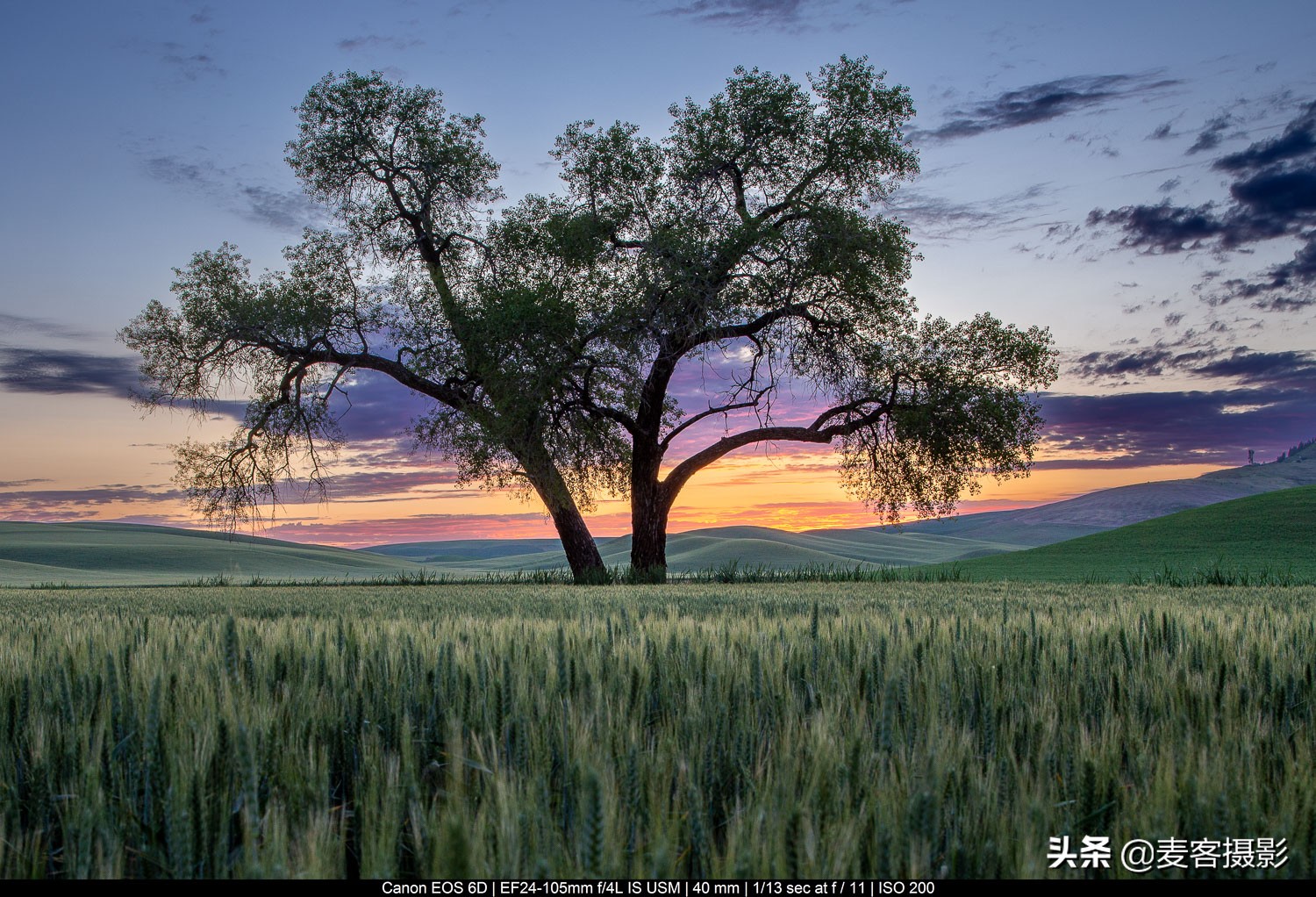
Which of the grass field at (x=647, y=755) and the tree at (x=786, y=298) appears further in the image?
the tree at (x=786, y=298)

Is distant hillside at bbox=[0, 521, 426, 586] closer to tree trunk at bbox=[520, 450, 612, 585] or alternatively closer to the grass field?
tree trunk at bbox=[520, 450, 612, 585]

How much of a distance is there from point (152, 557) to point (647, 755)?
5050 cm

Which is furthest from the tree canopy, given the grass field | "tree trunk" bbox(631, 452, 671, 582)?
the grass field

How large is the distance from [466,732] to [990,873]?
4.44ft

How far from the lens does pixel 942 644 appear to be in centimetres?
361

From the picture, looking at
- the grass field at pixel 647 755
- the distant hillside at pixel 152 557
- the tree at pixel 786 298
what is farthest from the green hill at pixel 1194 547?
the distant hillside at pixel 152 557

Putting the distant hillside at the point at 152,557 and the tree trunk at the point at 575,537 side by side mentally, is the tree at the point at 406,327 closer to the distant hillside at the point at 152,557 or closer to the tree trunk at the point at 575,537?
the tree trunk at the point at 575,537

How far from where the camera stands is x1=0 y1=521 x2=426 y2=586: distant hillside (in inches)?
1406

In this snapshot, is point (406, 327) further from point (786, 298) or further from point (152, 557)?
point (152, 557)

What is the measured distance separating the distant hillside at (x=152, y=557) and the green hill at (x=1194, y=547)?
23.3m

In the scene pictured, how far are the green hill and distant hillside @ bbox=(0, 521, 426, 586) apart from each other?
23331 mm

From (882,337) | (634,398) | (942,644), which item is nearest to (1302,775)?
(942,644)

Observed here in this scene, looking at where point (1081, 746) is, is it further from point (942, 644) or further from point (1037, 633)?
point (1037, 633)

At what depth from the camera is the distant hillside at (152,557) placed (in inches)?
1406
